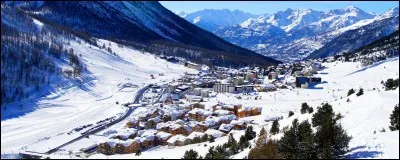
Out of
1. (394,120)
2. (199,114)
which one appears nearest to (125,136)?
(199,114)

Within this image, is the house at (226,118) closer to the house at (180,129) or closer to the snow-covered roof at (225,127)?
the snow-covered roof at (225,127)

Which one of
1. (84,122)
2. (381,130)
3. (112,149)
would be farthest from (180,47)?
(381,130)

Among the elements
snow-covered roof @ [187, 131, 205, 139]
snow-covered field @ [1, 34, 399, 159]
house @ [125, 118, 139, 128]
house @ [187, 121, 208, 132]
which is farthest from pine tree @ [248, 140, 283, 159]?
house @ [125, 118, 139, 128]

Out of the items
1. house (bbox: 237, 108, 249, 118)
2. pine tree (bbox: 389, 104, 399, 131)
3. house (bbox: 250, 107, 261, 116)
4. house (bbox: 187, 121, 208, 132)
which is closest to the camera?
pine tree (bbox: 389, 104, 399, 131)

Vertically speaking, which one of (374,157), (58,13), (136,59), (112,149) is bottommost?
(112,149)

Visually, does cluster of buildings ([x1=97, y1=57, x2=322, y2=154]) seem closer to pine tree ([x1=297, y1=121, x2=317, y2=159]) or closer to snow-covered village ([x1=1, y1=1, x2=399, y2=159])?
snow-covered village ([x1=1, y1=1, x2=399, y2=159])

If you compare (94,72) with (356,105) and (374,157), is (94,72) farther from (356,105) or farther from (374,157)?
(374,157)
